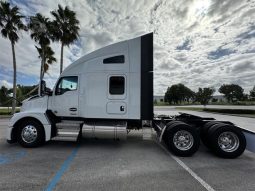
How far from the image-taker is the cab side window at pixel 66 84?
6152 millimetres

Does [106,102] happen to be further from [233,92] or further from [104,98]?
[233,92]

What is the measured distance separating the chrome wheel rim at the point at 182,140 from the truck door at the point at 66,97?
3.63 meters

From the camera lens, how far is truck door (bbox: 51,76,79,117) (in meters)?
6.13

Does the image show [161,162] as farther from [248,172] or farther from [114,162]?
[248,172]

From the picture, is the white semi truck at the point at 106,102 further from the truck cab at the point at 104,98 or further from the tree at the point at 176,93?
the tree at the point at 176,93

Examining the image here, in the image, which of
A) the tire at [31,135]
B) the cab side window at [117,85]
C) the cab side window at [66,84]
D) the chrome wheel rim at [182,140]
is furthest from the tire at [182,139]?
the tire at [31,135]

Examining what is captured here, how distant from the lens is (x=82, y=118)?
6.25 meters

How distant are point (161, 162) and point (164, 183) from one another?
1.21 m

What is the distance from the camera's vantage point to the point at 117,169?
13.4 ft

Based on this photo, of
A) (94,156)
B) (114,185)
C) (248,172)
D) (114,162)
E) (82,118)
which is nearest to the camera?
(114,185)

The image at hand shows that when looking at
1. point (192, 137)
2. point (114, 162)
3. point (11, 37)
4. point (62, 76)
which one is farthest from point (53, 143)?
point (11, 37)

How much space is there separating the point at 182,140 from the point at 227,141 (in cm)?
142

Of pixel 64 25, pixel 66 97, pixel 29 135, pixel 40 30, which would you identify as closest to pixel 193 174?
pixel 66 97

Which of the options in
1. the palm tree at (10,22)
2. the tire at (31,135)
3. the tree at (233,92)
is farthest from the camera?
the tree at (233,92)
